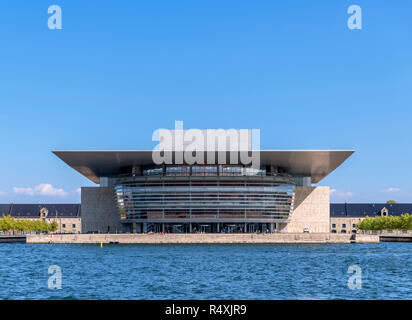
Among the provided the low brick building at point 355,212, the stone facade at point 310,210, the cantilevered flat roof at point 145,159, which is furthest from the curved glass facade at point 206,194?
the low brick building at point 355,212

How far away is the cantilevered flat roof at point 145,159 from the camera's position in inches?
2591

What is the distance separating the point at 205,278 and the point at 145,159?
41580 mm

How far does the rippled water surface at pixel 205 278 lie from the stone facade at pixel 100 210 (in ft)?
147

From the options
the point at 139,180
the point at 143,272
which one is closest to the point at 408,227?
the point at 139,180

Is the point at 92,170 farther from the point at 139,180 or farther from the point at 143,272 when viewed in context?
the point at 143,272

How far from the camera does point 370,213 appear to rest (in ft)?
405

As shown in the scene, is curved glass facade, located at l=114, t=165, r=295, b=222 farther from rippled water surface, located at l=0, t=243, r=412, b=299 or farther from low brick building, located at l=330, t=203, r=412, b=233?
low brick building, located at l=330, t=203, r=412, b=233

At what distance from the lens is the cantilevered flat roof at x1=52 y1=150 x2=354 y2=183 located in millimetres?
65812

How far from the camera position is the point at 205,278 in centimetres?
2878

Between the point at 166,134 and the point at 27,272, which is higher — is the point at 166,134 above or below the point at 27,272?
above

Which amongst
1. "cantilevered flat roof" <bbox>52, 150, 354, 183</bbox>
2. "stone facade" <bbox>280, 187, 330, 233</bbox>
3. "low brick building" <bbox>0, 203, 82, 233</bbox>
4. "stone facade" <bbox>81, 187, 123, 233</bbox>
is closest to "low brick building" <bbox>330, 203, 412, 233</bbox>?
"stone facade" <bbox>280, 187, 330, 233</bbox>
